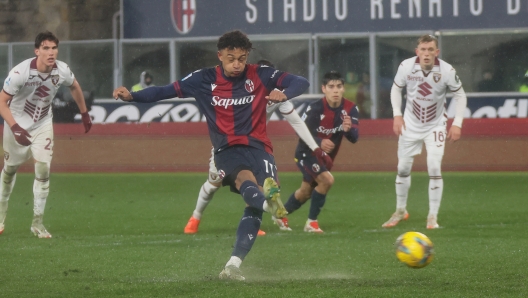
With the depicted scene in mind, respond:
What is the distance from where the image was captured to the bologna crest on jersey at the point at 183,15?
2512 centimetres

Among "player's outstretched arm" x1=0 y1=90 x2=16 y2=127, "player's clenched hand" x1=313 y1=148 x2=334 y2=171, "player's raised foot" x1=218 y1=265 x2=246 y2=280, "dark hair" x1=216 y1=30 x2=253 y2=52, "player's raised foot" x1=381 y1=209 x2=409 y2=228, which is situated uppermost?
"dark hair" x1=216 y1=30 x2=253 y2=52

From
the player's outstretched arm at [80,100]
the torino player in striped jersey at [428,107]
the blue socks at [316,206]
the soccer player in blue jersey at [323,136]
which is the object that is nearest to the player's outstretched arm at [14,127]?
the player's outstretched arm at [80,100]

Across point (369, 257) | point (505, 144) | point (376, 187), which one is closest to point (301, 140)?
point (369, 257)

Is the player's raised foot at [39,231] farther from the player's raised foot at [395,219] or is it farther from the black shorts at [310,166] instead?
the player's raised foot at [395,219]

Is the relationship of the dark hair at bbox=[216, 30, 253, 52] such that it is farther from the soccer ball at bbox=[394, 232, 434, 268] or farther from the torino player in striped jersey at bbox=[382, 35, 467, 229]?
the torino player in striped jersey at bbox=[382, 35, 467, 229]

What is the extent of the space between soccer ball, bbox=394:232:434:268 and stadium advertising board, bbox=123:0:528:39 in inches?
670

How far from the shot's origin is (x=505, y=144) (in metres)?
17.0

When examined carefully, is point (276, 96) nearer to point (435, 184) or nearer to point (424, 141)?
point (435, 184)

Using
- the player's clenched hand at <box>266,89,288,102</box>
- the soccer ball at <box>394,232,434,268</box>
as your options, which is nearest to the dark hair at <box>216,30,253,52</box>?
the player's clenched hand at <box>266,89,288,102</box>

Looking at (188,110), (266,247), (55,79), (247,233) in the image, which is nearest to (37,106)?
(55,79)

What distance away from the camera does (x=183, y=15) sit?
2516 centimetres

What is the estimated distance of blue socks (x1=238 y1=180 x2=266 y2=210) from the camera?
6758mm

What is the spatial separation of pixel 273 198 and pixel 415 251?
1.04 metres

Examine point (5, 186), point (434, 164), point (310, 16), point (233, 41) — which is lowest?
point (5, 186)
